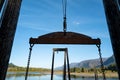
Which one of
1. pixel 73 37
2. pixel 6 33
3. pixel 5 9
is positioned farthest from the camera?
pixel 73 37

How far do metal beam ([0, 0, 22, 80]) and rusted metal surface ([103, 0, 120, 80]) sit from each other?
4.78 ft

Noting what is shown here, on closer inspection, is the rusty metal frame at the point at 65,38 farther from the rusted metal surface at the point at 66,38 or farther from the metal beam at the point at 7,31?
the metal beam at the point at 7,31

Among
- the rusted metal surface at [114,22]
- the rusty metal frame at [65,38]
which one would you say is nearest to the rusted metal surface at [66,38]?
the rusty metal frame at [65,38]

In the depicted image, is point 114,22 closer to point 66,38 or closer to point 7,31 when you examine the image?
point 7,31

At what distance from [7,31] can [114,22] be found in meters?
1.61

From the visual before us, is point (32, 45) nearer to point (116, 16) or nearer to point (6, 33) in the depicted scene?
point (6, 33)

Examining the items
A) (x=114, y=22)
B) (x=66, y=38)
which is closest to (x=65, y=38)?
(x=66, y=38)

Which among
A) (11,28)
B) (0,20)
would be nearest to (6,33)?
(11,28)

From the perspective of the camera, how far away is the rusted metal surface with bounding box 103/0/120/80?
2.11 m

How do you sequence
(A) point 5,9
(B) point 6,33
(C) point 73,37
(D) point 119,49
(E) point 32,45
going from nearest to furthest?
(D) point 119,49
(B) point 6,33
(A) point 5,9
(C) point 73,37
(E) point 32,45

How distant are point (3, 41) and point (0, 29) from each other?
20cm

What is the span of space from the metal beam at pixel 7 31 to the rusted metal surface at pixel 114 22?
1.46m

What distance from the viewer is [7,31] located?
7.34 feet

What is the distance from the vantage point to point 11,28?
2.28 meters
